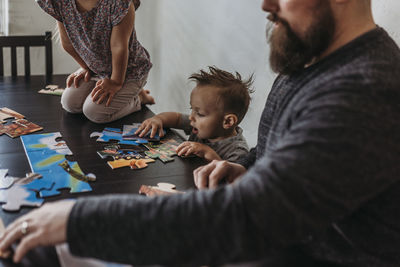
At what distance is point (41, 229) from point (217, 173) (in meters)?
0.54

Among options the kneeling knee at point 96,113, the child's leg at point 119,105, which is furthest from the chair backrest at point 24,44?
the kneeling knee at point 96,113

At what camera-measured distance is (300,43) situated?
895mm

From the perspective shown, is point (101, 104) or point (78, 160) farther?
point (101, 104)

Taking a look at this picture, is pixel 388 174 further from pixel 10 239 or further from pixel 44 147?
pixel 44 147

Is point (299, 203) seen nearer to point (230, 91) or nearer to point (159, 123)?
point (230, 91)

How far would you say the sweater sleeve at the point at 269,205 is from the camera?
0.68 m

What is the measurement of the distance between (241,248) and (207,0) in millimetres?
1826

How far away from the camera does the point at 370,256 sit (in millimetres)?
810

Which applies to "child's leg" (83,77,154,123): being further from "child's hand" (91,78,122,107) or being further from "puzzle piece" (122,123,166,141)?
"puzzle piece" (122,123,166,141)

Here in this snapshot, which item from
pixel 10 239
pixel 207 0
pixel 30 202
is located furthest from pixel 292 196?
pixel 207 0

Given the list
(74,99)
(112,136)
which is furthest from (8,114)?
(112,136)

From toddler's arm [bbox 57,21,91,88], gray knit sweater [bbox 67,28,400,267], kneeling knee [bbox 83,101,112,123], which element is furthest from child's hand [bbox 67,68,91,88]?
gray knit sweater [bbox 67,28,400,267]

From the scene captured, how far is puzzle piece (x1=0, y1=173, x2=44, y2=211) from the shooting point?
3.52ft

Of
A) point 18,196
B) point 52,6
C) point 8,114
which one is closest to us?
point 18,196
